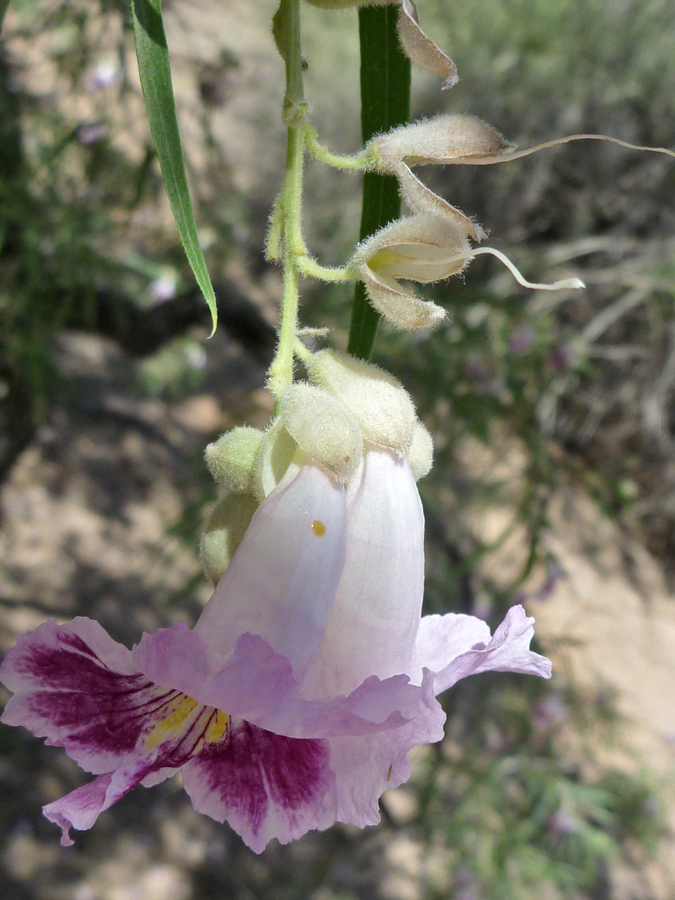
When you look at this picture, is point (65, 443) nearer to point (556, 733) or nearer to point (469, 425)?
point (469, 425)

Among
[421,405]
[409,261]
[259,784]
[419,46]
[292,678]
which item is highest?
[419,46]

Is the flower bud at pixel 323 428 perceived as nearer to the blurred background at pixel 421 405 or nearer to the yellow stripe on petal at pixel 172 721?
the yellow stripe on petal at pixel 172 721

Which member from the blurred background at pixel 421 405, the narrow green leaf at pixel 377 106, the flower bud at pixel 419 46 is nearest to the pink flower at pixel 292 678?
the narrow green leaf at pixel 377 106

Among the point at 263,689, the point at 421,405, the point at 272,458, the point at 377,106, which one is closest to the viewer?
the point at 263,689

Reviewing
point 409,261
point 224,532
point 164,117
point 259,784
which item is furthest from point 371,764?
point 164,117

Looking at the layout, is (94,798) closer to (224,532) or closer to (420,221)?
(224,532)

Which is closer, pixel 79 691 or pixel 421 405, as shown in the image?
pixel 79 691
